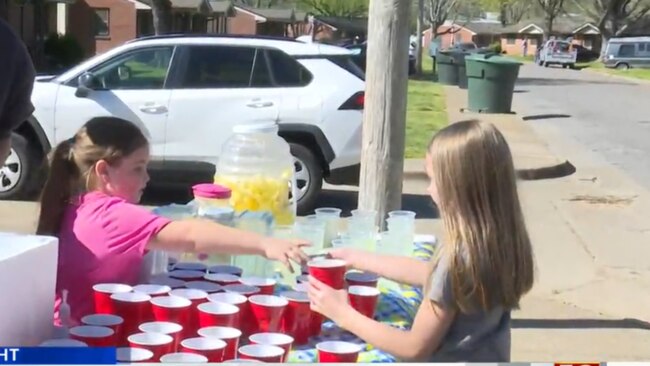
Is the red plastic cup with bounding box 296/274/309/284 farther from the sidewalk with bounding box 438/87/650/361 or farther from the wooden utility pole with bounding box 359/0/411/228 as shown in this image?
the wooden utility pole with bounding box 359/0/411/228

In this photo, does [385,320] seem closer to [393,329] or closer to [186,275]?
[393,329]

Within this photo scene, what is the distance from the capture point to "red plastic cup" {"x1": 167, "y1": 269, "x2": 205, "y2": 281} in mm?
2973

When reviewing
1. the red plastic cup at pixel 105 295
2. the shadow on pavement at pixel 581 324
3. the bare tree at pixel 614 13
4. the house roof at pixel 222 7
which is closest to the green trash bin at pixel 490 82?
the house roof at pixel 222 7

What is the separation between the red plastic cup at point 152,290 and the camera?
2.64 meters

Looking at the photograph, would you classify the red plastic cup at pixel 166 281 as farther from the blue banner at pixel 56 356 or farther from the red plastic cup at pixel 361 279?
the blue banner at pixel 56 356

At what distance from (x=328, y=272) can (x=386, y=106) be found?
2.64 metres

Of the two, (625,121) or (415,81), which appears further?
(415,81)

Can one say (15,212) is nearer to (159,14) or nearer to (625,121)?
(159,14)

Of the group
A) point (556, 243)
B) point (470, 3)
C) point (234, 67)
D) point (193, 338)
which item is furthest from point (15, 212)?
point (470, 3)

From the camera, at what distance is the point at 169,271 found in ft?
10.2

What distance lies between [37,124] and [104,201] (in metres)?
6.89

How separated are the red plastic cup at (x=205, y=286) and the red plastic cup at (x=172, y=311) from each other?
24 cm

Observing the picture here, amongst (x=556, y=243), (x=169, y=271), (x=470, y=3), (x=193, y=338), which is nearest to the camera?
(x=193, y=338)

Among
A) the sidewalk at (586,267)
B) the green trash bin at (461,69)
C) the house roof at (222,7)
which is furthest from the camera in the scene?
the green trash bin at (461,69)
